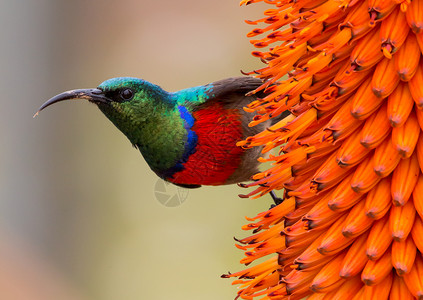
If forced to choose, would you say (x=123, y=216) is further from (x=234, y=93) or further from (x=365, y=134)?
(x=365, y=134)

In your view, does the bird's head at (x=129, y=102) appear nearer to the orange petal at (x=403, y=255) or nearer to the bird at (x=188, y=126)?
the bird at (x=188, y=126)

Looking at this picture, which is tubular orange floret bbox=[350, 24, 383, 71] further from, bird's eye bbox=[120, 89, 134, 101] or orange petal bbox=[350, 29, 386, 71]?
bird's eye bbox=[120, 89, 134, 101]

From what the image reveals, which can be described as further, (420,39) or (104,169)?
(104,169)

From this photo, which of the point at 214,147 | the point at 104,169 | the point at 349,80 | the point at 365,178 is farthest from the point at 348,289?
the point at 104,169

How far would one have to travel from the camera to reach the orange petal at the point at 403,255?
1565mm

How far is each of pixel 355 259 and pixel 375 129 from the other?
1.05 ft

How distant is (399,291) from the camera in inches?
63.8

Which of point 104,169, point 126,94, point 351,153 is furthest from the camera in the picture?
point 104,169

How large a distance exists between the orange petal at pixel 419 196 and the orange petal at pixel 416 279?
12cm

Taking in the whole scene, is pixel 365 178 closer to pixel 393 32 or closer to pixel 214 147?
pixel 393 32

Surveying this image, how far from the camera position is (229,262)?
6.65 meters

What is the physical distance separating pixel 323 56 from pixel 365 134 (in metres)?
0.22

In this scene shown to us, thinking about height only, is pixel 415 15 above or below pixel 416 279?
above

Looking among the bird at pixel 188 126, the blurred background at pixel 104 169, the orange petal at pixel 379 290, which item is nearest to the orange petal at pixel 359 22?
the orange petal at pixel 379 290
